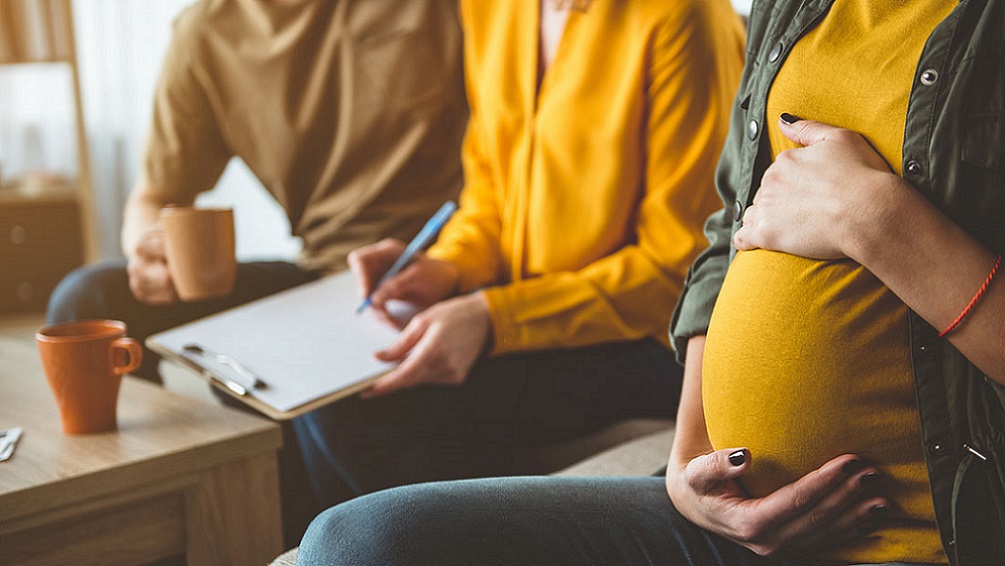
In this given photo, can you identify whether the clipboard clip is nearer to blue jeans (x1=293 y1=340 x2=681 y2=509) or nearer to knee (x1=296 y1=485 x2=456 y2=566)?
blue jeans (x1=293 y1=340 x2=681 y2=509)

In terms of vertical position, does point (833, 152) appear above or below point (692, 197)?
above

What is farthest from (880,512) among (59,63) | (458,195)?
(59,63)

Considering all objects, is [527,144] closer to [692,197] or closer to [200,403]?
[692,197]

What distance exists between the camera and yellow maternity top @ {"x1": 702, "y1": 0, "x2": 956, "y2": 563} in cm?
66

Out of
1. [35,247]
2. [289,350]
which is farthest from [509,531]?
[35,247]

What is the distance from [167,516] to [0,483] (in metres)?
0.15

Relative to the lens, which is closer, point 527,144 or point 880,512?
point 880,512

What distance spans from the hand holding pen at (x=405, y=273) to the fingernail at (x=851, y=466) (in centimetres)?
68

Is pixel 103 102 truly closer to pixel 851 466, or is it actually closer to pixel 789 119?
pixel 789 119

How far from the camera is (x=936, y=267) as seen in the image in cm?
62

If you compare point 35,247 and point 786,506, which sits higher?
point 786,506

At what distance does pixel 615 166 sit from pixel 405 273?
30 centimetres

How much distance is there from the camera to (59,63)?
365 cm

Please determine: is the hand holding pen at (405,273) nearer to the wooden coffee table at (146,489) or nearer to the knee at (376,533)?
the wooden coffee table at (146,489)
